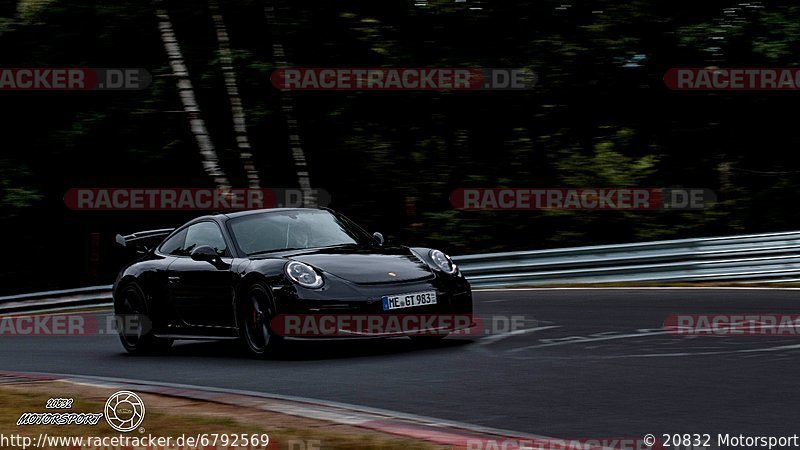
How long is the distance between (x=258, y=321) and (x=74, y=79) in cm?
1467

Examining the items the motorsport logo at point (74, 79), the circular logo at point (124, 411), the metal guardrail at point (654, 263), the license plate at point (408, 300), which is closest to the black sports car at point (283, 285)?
the license plate at point (408, 300)

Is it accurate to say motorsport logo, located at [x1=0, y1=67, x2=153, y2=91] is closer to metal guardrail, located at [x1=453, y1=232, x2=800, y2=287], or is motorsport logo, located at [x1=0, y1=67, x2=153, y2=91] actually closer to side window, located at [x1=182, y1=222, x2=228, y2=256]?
metal guardrail, located at [x1=453, y1=232, x2=800, y2=287]

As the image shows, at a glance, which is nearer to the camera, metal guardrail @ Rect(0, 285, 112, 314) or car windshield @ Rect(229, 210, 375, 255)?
car windshield @ Rect(229, 210, 375, 255)

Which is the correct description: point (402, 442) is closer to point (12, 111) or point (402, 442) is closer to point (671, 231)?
point (671, 231)

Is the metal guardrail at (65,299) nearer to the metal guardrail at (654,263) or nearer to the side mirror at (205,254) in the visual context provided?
the metal guardrail at (654,263)

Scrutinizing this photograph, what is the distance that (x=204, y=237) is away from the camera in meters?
11.5

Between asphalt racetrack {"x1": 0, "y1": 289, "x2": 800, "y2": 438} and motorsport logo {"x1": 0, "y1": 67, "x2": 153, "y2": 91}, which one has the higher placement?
motorsport logo {"x1": 0, "y1": 67, "x2": 153, "y2": 91}

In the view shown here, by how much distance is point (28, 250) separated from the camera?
26.6 metres

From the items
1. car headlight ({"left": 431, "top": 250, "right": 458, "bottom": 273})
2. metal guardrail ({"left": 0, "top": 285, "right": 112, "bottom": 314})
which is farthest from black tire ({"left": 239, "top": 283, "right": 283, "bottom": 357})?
metal guardrail ({"left": 0, "top": 285, "right": 112, "bottom": 314})

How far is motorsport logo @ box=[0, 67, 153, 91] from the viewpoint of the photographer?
76.6 ft

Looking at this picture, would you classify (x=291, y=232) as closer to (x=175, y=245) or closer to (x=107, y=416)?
(x=175, y=245)

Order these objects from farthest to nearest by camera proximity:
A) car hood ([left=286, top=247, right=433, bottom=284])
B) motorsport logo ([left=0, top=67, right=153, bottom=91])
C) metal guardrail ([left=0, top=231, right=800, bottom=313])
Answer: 1. motorsport logo ([left=0, top=67, right=153, bottom=91])
2. metal guardrail ([left=0, top=231, right=800, bottom=313])
3. car hood ([left=286, top=247, right=433, bottom=284])

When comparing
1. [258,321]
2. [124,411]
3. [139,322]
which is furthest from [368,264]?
[124,411]

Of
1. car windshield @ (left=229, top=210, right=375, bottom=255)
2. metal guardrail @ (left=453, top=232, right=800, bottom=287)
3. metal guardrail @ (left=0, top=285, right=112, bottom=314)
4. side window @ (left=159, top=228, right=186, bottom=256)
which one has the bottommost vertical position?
metal guardrail @ (left=0, top=285, right=112, bottom=314)
